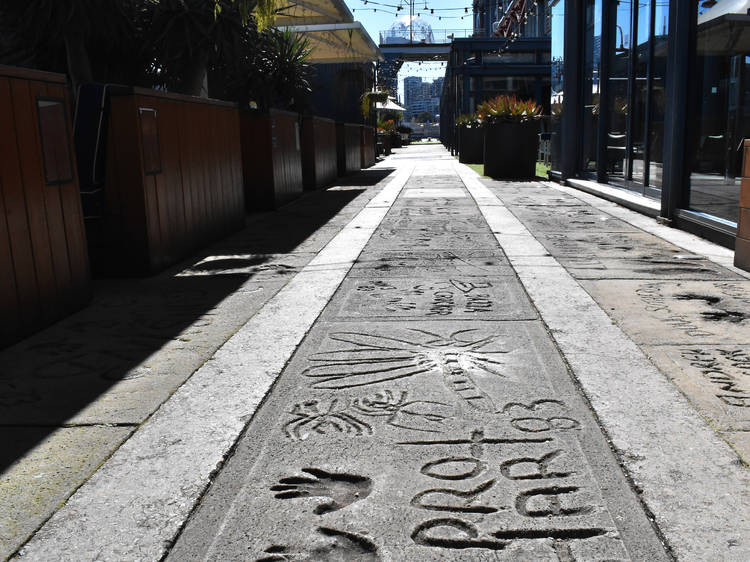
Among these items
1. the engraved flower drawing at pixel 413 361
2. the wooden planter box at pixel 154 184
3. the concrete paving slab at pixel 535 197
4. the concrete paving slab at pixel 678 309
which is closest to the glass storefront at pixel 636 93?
the concrete paving slab at pixel 535 197

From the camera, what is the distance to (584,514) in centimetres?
221

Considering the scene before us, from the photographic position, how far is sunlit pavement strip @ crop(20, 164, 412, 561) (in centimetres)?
213

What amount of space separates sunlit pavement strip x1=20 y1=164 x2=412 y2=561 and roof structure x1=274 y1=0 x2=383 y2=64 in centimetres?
1346

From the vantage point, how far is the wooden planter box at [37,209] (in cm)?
→ 422

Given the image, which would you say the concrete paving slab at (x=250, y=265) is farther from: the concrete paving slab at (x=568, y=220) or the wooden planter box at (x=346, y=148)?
the wooden planter box at (x=346, y=148)

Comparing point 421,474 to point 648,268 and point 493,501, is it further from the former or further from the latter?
point 648,268

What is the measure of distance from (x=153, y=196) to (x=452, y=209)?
5403 mm

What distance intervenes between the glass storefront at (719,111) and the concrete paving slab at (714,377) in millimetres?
3583

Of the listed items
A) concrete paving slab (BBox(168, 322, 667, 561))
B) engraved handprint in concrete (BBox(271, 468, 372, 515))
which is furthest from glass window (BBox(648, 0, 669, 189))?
engraved handprint in concrete (BBox(271, 468, 372, 515))

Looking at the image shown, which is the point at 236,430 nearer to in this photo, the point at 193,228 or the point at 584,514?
the point at 584,514

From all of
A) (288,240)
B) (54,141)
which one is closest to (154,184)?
(54,141)

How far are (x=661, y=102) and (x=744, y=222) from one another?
14.8 ft

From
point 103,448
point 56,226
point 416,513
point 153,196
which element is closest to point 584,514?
point 416,513

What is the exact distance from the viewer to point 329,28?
20.4m
